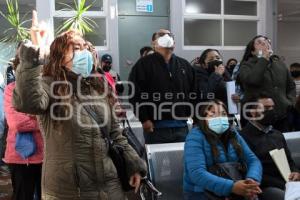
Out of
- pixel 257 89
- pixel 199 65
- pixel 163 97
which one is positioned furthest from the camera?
pixel 199 65

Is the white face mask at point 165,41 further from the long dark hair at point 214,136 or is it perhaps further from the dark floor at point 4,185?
the dark floor at point 4,185

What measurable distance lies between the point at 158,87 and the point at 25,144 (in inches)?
54.9

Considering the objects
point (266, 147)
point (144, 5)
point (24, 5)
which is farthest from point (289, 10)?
point (266, 147)

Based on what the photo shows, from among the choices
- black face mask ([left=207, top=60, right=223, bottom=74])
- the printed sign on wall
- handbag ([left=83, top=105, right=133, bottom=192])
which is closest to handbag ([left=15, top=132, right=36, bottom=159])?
handbag ([left=83, top=105, right=133, bottom=192])

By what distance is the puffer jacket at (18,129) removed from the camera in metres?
3.11

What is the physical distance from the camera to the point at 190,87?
3975mm

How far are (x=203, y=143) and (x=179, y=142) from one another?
767mm

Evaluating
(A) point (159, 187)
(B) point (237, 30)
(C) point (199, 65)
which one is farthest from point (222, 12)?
(A) point (159, 187)

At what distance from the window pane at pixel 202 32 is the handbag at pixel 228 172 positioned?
20.1ft

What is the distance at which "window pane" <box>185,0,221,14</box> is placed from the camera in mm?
8898

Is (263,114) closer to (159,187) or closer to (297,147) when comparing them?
(297,147)

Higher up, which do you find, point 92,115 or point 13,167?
point 92,115

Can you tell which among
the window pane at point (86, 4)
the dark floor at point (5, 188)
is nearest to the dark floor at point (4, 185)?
the dark floor at point (5, 188)

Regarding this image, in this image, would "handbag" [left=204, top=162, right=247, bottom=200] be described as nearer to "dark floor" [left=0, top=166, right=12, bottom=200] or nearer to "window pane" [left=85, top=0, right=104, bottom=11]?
"dark floor" [left=0, top=166, right=12, bottom=200]
